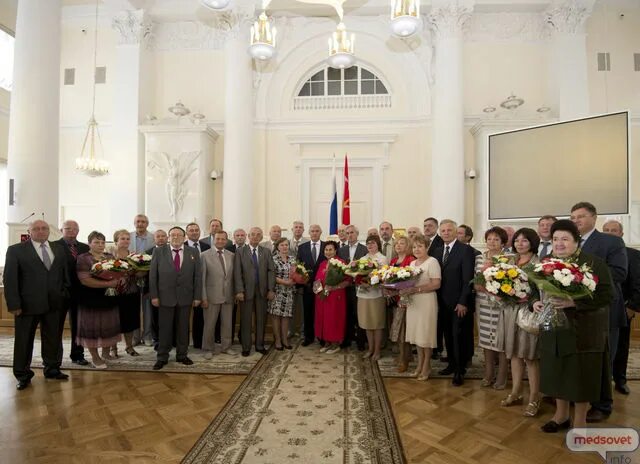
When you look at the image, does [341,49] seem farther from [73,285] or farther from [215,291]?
[73,285]

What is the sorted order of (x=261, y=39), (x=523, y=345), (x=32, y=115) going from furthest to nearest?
(x=32, y=115)
(x=261, y=39)
(x=523, y=345)

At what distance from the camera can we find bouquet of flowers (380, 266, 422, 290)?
13.4ft

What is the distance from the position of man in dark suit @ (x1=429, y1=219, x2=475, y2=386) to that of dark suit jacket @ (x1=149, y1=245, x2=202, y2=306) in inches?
111

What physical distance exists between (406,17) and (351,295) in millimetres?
3747

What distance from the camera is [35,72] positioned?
7.07 m

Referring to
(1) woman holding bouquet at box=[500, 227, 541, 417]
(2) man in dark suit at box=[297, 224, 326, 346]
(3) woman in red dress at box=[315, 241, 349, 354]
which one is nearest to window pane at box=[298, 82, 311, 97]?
(2) man in dark suit at box=[297, 224, 326, 346]

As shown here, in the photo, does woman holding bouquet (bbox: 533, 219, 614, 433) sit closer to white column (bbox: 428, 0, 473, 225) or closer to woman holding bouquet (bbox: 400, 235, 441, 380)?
woman holding bouquet (bbox: 400, 235, 441, 380)

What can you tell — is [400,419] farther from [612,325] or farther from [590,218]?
[590,218]

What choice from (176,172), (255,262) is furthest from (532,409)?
(176,172)

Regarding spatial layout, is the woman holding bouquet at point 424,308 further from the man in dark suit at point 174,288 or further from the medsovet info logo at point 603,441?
the man in dark suit at point 174,288

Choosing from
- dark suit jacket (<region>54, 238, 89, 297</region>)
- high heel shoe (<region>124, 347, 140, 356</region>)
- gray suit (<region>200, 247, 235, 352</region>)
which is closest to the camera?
dark suit jacket (<region>54, 238, 89, 297</region>)

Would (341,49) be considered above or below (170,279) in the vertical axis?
above

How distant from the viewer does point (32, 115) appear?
7.03 meters

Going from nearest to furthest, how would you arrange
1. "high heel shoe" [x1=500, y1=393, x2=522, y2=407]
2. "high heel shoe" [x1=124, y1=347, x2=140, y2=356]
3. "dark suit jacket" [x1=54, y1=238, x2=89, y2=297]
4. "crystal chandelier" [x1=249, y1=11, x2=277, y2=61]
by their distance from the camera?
"high heel shoe" [x1=500, y1=393, x2=522, y2=407] < "dark suit jacket" [x1=54, y1=238, x2=89, y2=297] < "high heel shoe" [x1=124, y1=347, x2=140, y2=356] < "crystal chandelier" [x1=249, y1=11, x2=277, y2=61]
